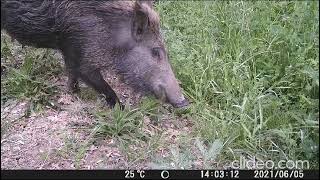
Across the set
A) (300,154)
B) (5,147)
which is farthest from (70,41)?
(300,154)

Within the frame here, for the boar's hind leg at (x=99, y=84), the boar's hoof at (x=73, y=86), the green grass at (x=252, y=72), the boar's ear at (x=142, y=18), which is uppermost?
the boar's ear at (x=142, y=18)

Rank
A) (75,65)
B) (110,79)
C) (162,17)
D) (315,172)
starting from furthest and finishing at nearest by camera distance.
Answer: (162,17)
(110,79)
(75,65)
(315,172)

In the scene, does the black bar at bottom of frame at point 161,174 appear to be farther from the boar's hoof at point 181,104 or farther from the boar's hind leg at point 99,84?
the boar's hind leg at point 99,84

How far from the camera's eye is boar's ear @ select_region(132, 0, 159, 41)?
171 inches

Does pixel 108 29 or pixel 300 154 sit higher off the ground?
pixel 108 29

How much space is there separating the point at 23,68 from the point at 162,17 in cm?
172

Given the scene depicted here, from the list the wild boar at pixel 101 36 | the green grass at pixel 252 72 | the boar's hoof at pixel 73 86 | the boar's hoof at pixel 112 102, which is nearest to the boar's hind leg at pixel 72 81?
the boar's hoof at pixel 73 86

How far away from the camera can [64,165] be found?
13.4 ft

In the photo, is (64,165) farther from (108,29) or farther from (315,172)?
(315,172)

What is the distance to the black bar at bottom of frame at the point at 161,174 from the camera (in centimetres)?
372

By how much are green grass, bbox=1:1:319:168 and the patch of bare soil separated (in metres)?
0.09

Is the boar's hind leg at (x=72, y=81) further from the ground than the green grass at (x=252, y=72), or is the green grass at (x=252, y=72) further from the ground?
the green grass at (x=252, y=72)

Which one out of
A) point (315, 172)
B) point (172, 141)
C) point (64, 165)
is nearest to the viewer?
point (315, 172)

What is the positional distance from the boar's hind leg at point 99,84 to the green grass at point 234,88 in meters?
0.15
